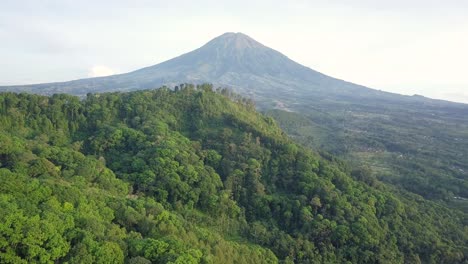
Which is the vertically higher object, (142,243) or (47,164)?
(47,164)

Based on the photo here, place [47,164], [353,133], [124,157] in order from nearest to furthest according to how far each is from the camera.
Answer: [47,164] → [124,157] → [353,133]

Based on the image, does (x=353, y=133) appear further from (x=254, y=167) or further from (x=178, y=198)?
(x=178, y=198)

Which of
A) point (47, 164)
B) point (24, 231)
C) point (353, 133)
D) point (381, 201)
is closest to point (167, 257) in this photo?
point (24, 231)

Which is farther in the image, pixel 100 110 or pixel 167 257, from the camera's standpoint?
pixel 100 110

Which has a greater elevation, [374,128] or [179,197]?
[179,197]

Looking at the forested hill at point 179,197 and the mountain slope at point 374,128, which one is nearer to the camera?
the forested hill at point 179,197

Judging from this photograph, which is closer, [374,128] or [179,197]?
[179,197]

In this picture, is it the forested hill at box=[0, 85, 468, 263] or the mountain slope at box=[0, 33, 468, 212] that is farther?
the mountain slope at box=[0, 33, 468, 212]

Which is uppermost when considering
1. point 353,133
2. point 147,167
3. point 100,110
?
point 100,110
